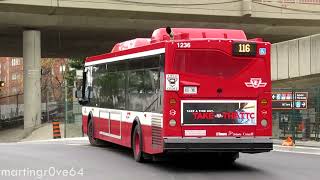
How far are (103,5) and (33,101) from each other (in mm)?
8199

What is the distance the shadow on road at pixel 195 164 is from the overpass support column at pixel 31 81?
872 inches

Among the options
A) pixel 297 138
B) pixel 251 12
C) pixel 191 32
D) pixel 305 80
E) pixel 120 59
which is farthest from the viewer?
pixel 251 12

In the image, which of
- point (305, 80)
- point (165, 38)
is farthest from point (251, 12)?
point (165, 38)

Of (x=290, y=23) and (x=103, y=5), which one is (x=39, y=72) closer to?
(x=103, y=5)

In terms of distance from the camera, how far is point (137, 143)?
1514 centimetres

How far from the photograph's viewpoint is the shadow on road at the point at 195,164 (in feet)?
44.9

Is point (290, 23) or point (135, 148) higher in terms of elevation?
point (290, 23)

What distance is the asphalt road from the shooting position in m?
12.5

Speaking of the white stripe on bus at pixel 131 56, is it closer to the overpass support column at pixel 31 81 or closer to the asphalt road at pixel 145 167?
the asphalt road at pixel 145 167

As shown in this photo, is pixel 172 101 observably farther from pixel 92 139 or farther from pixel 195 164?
pixel 92 139

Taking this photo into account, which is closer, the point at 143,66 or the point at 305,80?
the point at 143,66

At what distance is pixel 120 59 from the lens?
16.6 m

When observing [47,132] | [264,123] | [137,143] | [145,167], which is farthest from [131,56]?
[47,132]

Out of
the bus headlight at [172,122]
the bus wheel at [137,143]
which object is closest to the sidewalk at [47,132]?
the bus wheel at [137,143]
